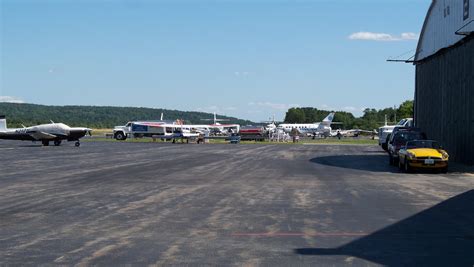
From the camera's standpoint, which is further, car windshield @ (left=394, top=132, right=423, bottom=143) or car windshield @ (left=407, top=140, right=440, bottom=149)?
car windshield @ (left=394, top=132, right=423, bottom=143)

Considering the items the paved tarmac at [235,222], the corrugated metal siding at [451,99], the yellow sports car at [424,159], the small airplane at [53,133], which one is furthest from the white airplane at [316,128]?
the paved tarmac at [235,222]

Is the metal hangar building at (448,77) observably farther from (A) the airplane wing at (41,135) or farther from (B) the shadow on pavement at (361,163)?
(A) the airplane wing at (41,135)

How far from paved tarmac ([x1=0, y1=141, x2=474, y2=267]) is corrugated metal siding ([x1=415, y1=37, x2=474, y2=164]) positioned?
36.4 ft

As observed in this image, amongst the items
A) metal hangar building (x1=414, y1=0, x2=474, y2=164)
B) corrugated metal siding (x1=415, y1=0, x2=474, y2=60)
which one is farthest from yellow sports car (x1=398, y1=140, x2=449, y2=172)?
corrugated metal siding (x1=415, y1=0, x2=474, y2=60)

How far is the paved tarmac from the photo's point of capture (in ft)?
26.0

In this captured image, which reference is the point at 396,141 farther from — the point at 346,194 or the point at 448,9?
the point at 346,194

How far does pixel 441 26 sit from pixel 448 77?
4.27 meters

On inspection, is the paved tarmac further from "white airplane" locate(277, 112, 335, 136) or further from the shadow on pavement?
"white airplane" locate(277, 112, 335, 136)

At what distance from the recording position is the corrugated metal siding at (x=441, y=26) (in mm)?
32594

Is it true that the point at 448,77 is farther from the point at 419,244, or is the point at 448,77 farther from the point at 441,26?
the point at 419,244

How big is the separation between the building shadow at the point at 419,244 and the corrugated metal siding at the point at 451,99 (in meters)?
19.5

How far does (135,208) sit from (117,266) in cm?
557

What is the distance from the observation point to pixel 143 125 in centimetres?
8219

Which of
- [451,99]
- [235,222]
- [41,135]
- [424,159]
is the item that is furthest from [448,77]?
[41,135]
